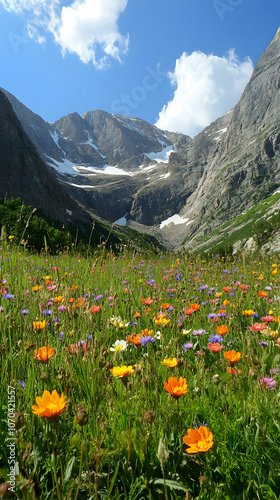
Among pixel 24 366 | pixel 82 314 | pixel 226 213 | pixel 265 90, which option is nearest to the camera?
pixel 24 366

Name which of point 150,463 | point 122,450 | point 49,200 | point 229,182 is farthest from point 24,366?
point 229,182

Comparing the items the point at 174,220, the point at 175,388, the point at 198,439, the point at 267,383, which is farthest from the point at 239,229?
the point at 198,439

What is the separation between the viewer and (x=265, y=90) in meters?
154

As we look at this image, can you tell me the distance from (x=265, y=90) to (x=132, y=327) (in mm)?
189174

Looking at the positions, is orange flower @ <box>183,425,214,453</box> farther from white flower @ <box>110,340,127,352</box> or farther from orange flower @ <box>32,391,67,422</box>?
white flower @ <box>110,340,127,352</box>

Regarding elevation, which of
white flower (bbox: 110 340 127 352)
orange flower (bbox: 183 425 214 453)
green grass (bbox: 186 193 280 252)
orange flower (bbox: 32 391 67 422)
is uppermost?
green grass (bbox: 186 193 280 252)

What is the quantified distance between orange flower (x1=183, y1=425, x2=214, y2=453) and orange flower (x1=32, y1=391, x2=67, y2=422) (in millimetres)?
445

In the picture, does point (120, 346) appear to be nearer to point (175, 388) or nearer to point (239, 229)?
point (175, 388)

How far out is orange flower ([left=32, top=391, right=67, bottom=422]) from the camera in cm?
93

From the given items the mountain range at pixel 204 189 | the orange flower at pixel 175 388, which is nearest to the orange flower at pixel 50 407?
the orange flower at pixel 175 388

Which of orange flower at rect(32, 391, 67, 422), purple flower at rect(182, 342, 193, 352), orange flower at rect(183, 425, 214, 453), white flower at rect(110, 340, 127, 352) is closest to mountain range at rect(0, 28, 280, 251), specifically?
purple flower at rect(182, 342, 193, 352)

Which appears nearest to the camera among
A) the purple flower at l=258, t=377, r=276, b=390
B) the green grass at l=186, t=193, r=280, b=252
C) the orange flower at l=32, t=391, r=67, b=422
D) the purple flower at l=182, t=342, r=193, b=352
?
the orange flower at l=32, t=391, r=67, b=422

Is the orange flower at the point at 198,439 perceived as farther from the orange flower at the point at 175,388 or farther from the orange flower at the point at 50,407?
the orange flower at the point at 50,407

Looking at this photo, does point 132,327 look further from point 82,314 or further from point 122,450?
point 122,450
